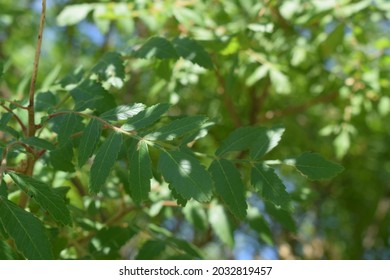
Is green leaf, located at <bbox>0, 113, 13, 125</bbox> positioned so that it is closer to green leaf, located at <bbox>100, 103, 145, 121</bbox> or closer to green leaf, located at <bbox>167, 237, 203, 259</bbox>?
green leaf, located at <bbox>100, 103, 145, 121</bbox>

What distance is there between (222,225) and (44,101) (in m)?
0.81

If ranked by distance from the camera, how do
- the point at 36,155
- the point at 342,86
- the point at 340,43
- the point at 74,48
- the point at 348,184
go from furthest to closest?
the point at 348,184 < the point at 74,48 < the point at 342,86 < the point at 340,43 < the point at 36,155

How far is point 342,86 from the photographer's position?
8.72 feet

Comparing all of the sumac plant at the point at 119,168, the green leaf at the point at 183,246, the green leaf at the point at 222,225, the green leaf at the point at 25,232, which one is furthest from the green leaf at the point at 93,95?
the green leaf at the point at 222,225

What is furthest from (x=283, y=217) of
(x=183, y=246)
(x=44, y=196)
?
(x=44, y=196)

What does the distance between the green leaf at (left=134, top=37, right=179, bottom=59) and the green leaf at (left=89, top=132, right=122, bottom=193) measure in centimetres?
49

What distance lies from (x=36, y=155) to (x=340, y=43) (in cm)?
153

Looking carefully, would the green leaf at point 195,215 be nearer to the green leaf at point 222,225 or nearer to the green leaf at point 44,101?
the green leaf at point 222,225

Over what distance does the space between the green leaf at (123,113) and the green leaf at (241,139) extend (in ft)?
0.84

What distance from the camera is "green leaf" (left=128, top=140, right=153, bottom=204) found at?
4.37ft

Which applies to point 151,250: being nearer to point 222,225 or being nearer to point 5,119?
point 222,225

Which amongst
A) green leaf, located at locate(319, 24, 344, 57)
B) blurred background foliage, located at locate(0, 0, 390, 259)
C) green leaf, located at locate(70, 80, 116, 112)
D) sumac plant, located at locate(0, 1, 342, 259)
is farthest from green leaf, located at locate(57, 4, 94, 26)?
green leaf, located at locate(319, 24, 344, 57)

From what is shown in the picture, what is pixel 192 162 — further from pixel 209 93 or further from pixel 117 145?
pixel 209 93
